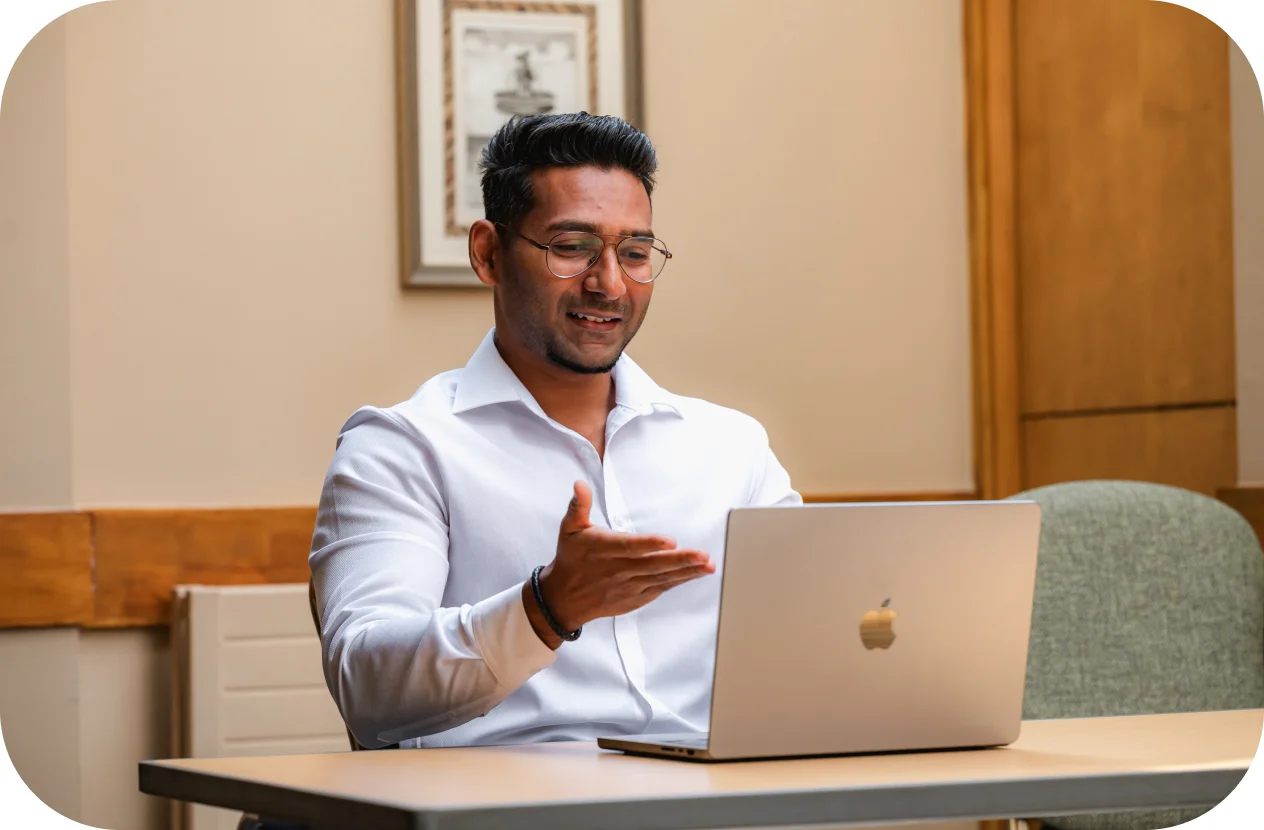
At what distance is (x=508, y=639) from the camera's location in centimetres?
152

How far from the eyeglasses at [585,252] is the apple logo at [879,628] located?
28.1 inches

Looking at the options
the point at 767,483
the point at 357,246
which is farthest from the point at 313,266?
the point at 767,483

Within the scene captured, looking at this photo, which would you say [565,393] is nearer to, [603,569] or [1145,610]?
[603,569]

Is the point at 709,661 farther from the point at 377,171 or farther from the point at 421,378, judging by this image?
the point at 377,171

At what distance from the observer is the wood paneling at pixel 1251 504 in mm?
2689

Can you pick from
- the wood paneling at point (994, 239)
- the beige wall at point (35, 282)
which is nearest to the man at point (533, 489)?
the beige wall at point (35, 282)

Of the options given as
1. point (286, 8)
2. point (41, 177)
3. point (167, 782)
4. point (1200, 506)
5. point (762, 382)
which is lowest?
point (167, 782)

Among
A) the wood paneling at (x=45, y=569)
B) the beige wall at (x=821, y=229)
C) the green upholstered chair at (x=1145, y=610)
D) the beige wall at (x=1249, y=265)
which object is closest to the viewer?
the green upholstered chair at (x=1145, y=610)

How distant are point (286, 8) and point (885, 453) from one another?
1.62 m

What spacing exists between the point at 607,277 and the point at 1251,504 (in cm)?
141

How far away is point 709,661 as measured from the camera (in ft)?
6.36

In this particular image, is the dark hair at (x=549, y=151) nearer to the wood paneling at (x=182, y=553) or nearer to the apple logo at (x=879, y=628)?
the apple logo at (x=879, y=628)

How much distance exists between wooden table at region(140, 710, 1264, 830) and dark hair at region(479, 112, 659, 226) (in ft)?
2.62

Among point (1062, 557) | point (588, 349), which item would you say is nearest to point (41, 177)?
point (588, 349)
